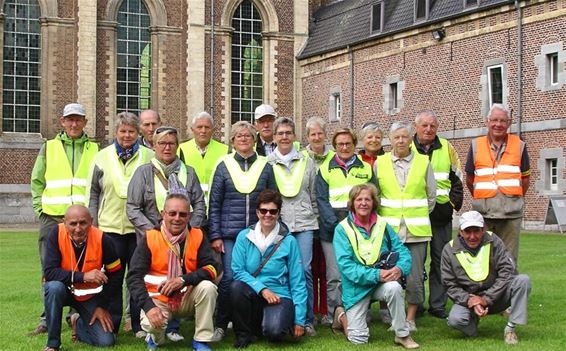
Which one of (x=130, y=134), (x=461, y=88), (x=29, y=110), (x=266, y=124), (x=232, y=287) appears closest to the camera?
(x=232, y=287)

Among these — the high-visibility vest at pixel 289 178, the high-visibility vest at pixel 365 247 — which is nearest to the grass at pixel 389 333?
the high-visibility vest at pixel 365 247

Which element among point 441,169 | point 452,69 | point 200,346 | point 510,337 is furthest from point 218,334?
point 452,69

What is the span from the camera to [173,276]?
8.28m

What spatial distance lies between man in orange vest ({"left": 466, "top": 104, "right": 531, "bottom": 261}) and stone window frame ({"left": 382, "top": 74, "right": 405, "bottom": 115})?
2036 cm

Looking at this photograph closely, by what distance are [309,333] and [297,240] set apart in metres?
0.94

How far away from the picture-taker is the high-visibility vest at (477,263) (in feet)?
29.1

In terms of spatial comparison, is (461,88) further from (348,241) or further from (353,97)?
(348,241)

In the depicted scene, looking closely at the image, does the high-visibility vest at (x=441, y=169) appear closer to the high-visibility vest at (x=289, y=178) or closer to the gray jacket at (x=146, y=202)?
the high-visibility vest at (x=289, y=178)

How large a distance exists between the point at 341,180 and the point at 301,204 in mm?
485

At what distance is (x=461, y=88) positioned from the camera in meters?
27.6

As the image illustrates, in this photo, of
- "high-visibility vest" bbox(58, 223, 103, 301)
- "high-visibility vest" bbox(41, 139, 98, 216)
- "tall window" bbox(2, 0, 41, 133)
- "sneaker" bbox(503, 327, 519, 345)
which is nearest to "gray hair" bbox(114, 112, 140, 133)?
"high-visibility vest" bbox(41, 139, 98, 216)

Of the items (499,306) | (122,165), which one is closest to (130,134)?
(122,165)

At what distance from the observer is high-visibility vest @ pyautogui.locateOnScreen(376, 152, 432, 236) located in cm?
949

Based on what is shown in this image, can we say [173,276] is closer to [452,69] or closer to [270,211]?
[270,211]
